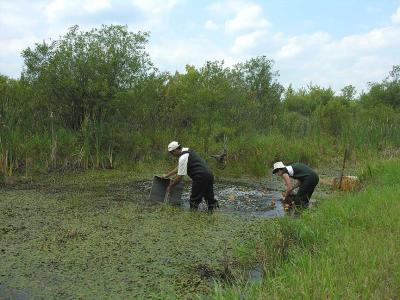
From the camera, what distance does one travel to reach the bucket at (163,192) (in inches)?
286

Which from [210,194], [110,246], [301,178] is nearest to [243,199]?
[210,194]

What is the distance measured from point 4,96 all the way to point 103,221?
5.25m

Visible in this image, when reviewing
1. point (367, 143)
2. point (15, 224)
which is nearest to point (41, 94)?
point (15, 224)

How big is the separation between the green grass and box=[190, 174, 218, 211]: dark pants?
169 cm

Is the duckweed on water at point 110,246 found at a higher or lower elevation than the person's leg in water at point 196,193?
lower

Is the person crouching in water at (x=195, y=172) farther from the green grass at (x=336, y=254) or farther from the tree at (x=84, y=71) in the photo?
the tree at (x=84, y=71)

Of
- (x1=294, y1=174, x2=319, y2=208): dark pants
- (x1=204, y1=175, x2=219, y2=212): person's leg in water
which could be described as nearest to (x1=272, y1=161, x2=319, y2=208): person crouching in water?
(x1=294, y1=174, x2=319, y2=208): dark pants

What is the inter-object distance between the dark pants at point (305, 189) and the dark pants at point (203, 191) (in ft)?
4.36

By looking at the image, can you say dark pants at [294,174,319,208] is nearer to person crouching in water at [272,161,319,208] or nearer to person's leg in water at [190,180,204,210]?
person crouching in water at [272,161,319,208]

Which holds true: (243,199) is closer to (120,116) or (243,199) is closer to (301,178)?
(301,178)

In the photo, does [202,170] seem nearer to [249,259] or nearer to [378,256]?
[249,259]

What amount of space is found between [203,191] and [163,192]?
0.74m

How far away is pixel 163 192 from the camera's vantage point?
24.4 ft

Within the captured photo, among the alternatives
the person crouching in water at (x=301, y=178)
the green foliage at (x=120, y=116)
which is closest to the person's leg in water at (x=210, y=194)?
the person crouching in water at (x=301, y=178)
